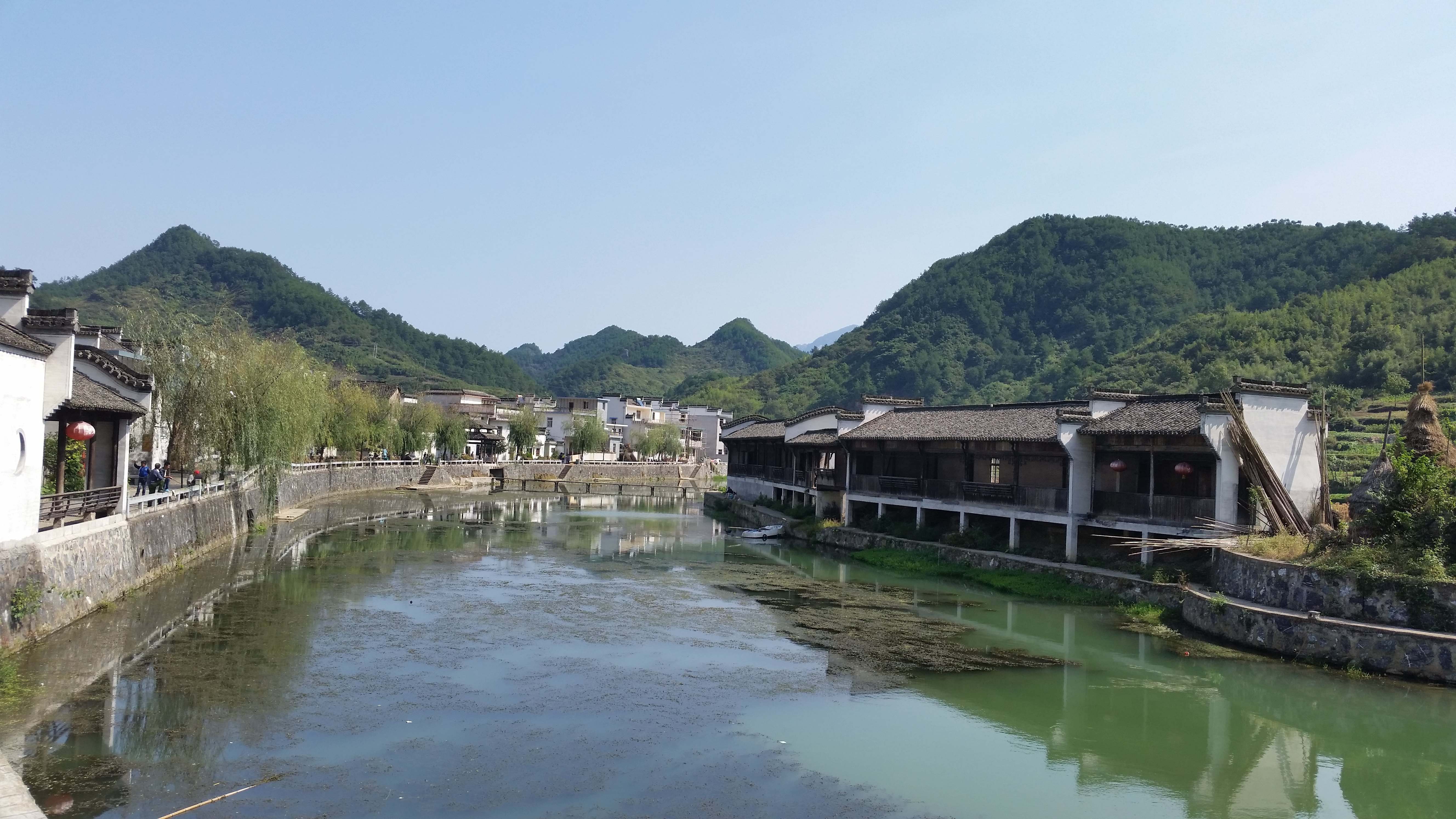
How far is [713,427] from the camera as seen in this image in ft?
390

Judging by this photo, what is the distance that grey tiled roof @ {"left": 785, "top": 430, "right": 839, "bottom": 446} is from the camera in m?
43.4

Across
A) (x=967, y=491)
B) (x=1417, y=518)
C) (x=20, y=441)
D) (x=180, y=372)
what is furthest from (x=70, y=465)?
(x=1417, y=518)

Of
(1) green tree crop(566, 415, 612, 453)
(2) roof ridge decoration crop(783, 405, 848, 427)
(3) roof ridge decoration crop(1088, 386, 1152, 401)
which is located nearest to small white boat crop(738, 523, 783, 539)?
(2) roof ridge decoration crop(783, 405, 848, 427)

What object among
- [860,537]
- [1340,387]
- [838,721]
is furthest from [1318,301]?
[838,721]

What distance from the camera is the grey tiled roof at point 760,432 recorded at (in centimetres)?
5366

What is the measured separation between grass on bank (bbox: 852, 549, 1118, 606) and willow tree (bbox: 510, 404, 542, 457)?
179 ft

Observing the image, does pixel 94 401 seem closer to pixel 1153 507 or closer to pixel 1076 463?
pixel 1076 463

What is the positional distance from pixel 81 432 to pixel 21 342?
12.0ft

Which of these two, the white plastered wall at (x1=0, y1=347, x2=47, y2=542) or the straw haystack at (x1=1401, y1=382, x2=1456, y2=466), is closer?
the white plastered wall at (x1=0, y1=347, x2=47, y2=542)

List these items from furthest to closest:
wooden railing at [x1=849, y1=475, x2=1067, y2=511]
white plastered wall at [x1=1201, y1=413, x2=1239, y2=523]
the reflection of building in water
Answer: wooden railing at [x1=849, y1=475, x2=1067, y2=511] → white plastered wall at [x1=1201, y1=413, x2=1239, y2=523] → the reflection of building in water

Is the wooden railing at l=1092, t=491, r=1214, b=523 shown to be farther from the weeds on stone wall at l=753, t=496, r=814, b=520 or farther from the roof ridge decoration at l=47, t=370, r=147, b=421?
the roof ridge decoration at l=47, t=370, r=147, b=421

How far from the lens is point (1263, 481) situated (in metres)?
24.5

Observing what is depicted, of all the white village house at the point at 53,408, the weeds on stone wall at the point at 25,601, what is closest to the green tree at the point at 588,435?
the white village house at the point at 53,408

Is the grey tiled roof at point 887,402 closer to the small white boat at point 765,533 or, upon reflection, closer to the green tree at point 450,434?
the small white boat at point 765,533
